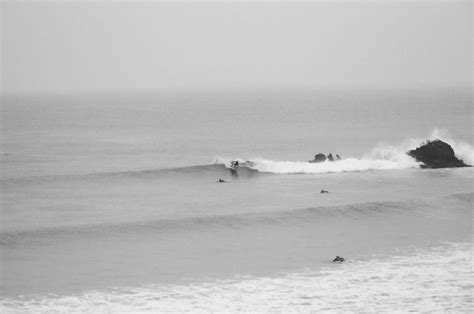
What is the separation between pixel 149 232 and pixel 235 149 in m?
36.4

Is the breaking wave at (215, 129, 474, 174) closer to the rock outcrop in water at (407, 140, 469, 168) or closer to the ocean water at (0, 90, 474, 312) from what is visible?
the ocean water at (0, 90, 474, 312)

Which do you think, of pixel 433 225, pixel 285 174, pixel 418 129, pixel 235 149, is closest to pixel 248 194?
pixel 285 174

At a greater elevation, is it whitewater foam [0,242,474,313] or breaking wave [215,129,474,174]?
breaking wave [215,129,474,174]

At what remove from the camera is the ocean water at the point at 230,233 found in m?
19.9

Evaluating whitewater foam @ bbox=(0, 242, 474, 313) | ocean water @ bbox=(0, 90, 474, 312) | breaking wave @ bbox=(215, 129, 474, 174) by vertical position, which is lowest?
whitewater foam @ bbox=(0, 242, 474, 313)

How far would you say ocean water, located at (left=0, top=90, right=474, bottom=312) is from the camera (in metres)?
19.9

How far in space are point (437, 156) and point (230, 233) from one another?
944 inches

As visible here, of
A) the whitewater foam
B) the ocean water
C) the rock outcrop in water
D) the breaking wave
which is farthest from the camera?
the rock outcrop in water

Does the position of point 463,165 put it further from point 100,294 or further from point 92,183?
point 100,294

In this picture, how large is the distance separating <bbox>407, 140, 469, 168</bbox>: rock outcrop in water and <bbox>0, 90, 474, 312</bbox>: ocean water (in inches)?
31.4

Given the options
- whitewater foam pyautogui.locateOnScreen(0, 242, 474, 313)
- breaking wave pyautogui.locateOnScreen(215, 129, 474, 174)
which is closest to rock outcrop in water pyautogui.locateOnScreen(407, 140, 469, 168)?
breaking wave pyautogui.locateOnScreen(215, 129, 474, 174)

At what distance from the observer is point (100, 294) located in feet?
66.5

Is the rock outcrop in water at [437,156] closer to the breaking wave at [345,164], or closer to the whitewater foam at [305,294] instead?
the breaking wave at [345,164]

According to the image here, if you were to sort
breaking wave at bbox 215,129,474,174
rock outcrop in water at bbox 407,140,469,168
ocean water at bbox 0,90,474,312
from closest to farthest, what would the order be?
ocean water at bbox 0,90,474,312
breaking wave at bbox 215,129,474,174
rock outcrop in water at bbox 407,140,469,168
